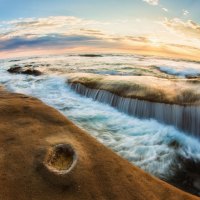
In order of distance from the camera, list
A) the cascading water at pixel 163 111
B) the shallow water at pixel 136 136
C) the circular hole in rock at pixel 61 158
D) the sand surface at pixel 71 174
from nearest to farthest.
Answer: the sand surface at pixel 71 174
the circular hole in rock at pixel 61 158
the shallow water at pixel 136 136
the cascading water at pixel 163 111

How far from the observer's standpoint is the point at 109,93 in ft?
45.1

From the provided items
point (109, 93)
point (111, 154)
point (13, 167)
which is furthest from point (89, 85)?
point (13, 167)

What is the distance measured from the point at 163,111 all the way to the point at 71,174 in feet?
21.1

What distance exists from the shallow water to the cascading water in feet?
1.01

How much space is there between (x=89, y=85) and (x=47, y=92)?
257 centimetres

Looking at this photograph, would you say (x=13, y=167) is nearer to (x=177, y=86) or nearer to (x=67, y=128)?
Answer: (x=67, y=128)

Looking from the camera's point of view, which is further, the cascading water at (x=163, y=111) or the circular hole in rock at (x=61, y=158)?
the cascading water at (x=163, y=111)

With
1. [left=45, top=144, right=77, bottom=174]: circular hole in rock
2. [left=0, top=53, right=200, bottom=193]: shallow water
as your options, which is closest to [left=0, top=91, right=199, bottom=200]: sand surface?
[left=45, top=144, right=77, bottom=174]: circular hole in rock

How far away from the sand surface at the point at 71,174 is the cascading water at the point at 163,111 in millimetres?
4274

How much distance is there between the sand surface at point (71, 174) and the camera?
511cm

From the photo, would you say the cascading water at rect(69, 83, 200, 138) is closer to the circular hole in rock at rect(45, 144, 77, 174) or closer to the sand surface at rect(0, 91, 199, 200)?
the sand surface at rect(0, 91, 199, 200)

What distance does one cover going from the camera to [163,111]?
11062 millimetres

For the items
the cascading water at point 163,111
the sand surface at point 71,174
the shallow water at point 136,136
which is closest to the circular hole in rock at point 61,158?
the sand surface at point 71,174

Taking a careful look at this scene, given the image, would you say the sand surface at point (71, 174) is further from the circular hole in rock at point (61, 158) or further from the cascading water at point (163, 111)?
the cascading water at point (163, 111)
